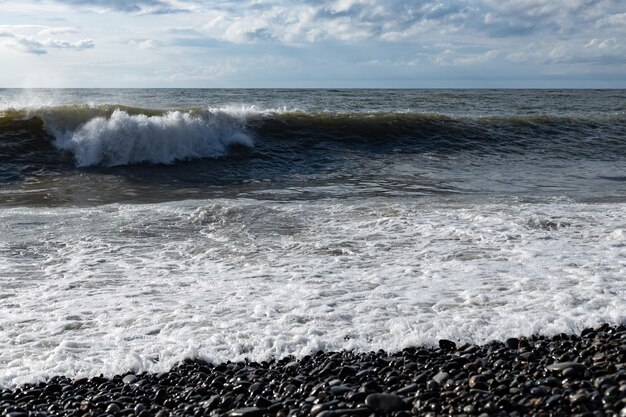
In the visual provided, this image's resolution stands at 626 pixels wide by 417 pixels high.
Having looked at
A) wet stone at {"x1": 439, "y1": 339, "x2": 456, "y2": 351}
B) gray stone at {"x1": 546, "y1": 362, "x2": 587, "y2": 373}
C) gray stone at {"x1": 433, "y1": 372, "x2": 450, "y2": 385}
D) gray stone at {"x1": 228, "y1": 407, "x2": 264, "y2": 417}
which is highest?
gray stone at {"x1": 546, "y1": 362, "x2": 587, "y2": 373}

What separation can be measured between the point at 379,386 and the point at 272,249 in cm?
365

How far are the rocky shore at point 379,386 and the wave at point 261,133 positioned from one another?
11.8 m

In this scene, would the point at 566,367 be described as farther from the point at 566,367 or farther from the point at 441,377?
the point at 441,377

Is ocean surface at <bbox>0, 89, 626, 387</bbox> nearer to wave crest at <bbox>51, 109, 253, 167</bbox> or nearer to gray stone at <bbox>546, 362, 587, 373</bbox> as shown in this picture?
wave crest at <bbox>51, 109, 253, 167</bbox>

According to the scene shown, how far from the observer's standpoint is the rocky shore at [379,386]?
11.8ft

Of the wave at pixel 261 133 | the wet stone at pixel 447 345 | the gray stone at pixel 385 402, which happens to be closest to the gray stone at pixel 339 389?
the gray stone at pixel 385 402

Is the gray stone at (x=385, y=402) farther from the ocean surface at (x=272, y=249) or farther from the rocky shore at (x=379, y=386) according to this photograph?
the ocean surface at (x=272, y=249)

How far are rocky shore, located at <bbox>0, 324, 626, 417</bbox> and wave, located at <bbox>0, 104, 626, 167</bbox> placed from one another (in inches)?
464

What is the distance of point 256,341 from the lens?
4.87m

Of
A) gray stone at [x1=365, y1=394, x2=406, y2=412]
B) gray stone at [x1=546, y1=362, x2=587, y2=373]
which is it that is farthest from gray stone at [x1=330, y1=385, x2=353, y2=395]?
gray stone at [x1=546, y1=362, x2=587, y2=373]

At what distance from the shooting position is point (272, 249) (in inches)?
295

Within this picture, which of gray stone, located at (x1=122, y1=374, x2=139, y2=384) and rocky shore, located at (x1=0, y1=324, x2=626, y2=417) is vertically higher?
rocky shore, located at (x1=0, y1=324, x2=626, y2=417)

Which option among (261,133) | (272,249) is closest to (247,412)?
(272,249)

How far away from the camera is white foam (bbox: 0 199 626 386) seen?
4883 millimetres
